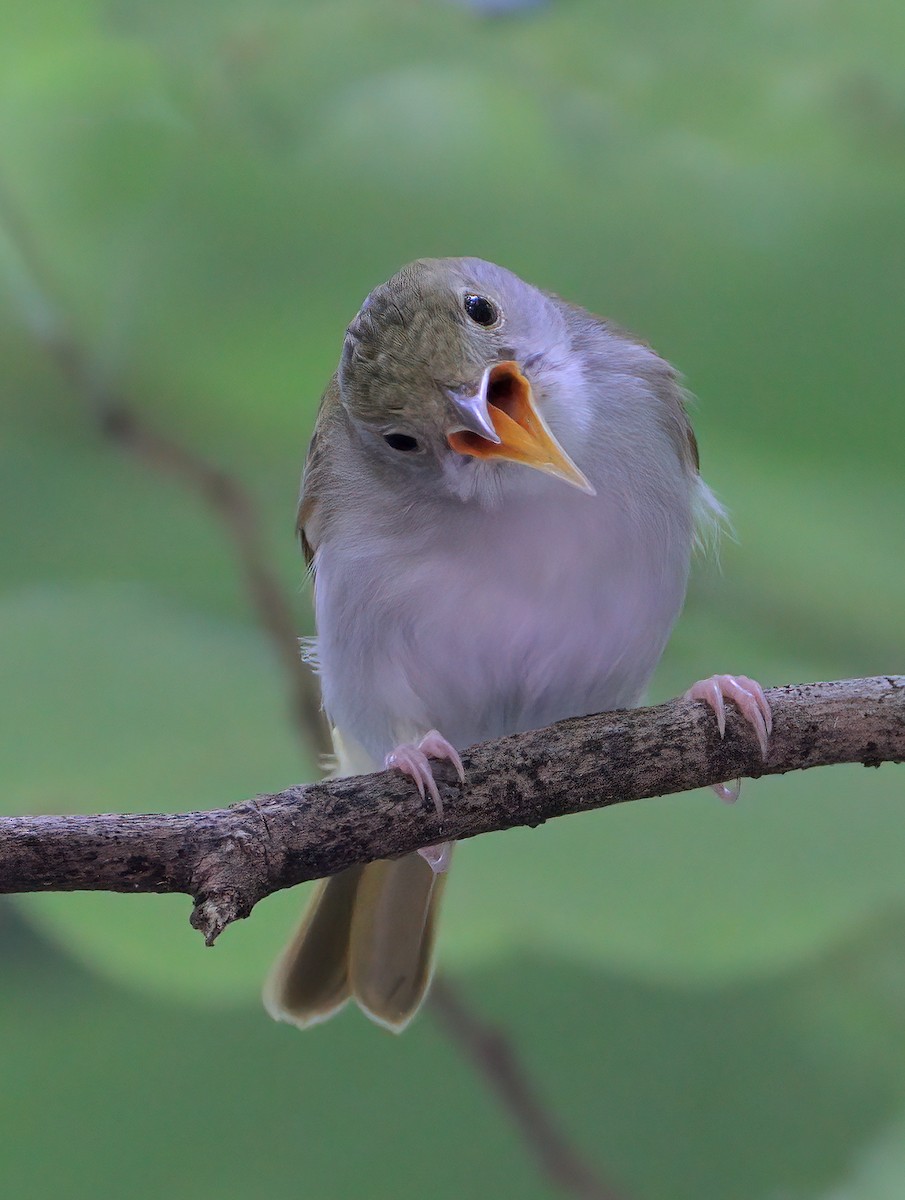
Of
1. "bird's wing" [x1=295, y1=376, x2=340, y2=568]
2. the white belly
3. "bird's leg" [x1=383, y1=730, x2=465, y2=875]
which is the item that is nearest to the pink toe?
"bird's leg" [x1=383, y1=730, x2=465, y2=875]

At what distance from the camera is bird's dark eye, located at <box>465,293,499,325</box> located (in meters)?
0.85

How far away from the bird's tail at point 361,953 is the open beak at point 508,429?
0.43m

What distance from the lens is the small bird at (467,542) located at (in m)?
0.83

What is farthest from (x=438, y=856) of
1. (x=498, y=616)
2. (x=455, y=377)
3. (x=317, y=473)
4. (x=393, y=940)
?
(x=455, y=377)

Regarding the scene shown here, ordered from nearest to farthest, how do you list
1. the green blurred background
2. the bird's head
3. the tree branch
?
the tree branch < the bird's head < the green blurred background

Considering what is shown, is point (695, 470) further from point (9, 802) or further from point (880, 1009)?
point (9, 802)

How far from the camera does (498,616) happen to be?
37.6 inches

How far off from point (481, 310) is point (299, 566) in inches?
23.0

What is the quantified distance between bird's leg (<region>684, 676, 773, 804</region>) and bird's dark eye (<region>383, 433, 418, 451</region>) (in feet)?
0.85

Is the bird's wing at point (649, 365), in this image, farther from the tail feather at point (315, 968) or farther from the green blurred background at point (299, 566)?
the tail feather at point (315, 968)

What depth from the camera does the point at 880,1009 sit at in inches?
51.8

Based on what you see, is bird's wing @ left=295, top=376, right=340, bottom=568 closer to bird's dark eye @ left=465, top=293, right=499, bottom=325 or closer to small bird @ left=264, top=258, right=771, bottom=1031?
small bird @ left=264, top=258, right=771, bottom=1031

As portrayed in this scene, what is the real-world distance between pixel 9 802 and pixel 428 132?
88 cm

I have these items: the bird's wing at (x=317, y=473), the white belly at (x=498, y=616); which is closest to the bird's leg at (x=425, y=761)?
the white belly at (x=498, y=616)
